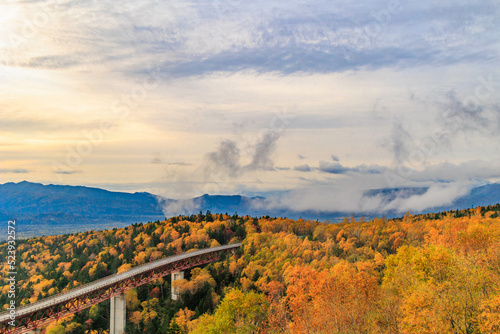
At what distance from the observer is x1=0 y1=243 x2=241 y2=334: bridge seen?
64750 mm

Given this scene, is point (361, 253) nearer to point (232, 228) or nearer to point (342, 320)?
→ point (232, 228)

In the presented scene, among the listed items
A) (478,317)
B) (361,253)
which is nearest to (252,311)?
(478,317)

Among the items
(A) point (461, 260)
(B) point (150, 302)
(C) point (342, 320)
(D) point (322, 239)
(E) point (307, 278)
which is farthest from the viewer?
(D) point (322, 239)

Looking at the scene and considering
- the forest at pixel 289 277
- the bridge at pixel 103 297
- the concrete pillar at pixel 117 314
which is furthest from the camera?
the concrete pillar at pixel 117 314

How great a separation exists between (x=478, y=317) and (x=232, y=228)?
131 meters

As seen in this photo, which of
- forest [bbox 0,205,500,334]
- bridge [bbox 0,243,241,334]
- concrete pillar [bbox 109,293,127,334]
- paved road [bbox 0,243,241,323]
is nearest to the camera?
forest [bbox 0,205,500,334]

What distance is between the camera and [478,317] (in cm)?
2280

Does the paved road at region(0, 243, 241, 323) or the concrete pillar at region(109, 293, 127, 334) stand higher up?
the paved road at region(0, 243, 241, 323)

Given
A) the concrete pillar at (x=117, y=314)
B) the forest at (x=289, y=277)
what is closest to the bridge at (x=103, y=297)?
the concrete pillar at (x=117, y=314)

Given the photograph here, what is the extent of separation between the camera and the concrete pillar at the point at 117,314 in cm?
8356

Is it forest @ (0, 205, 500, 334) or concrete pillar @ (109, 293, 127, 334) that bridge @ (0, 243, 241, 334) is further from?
forest @ (0, 205, 500, 334)

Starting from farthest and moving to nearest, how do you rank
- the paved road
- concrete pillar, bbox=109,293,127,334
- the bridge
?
concrete pillar, bbox=109,293,127,334, the paved road, the bridge

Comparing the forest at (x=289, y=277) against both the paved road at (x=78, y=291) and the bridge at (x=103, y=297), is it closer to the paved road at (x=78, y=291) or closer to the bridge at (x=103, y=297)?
the bridge at (x=103, y=297)

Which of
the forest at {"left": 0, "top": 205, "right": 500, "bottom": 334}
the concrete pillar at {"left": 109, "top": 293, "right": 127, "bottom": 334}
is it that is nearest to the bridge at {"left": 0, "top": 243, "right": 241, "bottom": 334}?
A: the concrete pillar at {"left": 109, "top": 293, "right": 127, "bottom": 334}
